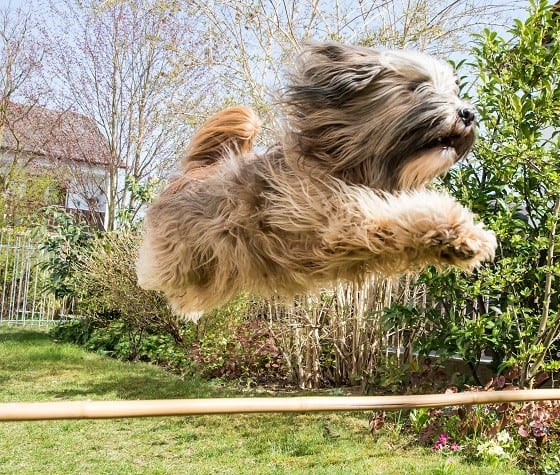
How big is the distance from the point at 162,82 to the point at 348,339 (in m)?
6.29

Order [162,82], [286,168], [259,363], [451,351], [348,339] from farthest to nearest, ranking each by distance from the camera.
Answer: [162,82], [259,363], [348,339], [451,351], [286,168]

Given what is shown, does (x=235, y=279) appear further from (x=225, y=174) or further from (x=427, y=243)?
(x=427, y=243)

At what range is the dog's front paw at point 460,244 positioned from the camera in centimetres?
197

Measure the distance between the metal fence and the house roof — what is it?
2.06m

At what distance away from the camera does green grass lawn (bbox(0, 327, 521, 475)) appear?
452 centimetres

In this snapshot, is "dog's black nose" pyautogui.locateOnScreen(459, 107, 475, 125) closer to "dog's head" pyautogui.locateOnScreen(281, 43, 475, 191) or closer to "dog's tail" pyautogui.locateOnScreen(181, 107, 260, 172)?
"dog's head" pyautogui.locateOnScreen(281, 43, 475, 191)

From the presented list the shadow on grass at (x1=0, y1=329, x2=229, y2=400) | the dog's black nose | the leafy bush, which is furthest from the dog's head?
the shadow on grass at (x1=0, y1=329, x2=229, y2=400)

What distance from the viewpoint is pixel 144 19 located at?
1142cm

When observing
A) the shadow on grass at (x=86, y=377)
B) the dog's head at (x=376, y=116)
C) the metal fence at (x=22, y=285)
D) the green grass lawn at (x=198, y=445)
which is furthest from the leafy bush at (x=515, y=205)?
the metal fence at (x=22, y=285)

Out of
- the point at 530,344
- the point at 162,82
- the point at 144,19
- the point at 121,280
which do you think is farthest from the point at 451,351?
the point at 144,19

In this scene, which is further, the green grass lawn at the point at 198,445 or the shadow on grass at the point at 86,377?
the shadow on grass at the point at 86,377

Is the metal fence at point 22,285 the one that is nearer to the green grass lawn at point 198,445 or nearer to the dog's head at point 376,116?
the green grass lawn at point 198,445

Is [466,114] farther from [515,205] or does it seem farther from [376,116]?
[515,205]

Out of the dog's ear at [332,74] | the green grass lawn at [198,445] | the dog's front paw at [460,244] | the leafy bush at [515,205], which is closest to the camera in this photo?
the dog's front paw at [460,244]
